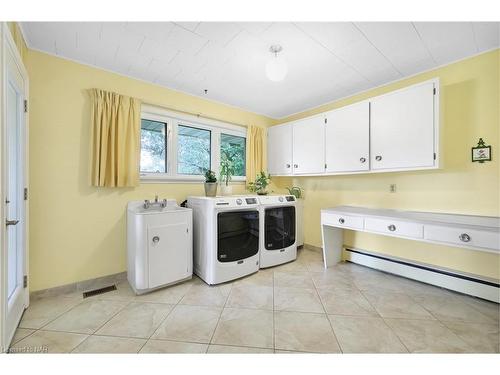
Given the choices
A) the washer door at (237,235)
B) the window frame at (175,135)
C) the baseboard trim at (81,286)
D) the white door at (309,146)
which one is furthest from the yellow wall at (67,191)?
the white door at (309,146)

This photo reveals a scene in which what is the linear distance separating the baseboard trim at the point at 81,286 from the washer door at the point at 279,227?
1734 millimetres

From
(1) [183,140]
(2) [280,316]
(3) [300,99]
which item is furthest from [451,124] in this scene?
(1) [183,140]

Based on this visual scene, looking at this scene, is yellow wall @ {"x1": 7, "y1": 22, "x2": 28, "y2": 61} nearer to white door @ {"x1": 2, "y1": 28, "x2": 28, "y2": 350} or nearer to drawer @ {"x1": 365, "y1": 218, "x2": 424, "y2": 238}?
white door @ {"x1": 2, "y1": 28, "x2": 28, "y2": 350}

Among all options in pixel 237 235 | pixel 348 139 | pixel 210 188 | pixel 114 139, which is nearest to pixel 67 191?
pixel 114 139

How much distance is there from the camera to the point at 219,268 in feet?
7.24

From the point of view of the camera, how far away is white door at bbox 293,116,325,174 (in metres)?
2.81

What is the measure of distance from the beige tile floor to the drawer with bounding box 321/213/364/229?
2.04ft

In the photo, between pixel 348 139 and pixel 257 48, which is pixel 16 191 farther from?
pixel 348 139

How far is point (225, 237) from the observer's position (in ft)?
7.42

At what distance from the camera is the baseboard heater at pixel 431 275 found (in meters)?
1.85

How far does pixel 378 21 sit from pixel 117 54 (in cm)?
224

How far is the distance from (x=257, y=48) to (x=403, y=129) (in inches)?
65.5

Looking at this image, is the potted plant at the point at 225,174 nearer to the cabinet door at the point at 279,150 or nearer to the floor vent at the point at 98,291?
the cabinet door at the point at 279,150

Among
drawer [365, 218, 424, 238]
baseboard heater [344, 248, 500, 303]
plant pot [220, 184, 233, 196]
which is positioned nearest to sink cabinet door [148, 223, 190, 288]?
plant pot [220, 184, 233, 196]
